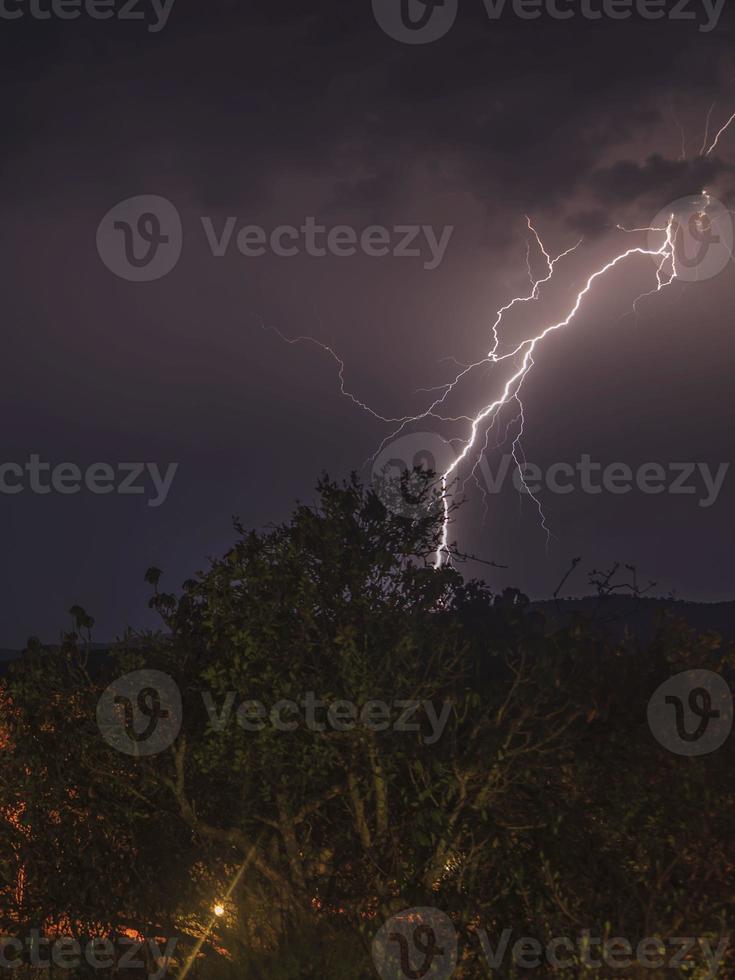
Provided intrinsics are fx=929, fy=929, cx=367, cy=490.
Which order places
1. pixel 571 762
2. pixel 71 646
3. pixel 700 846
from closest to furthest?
pixel 700 846
pixel 571 762
pixel 71 646

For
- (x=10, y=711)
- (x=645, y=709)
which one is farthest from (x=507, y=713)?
(x=10, y=711)

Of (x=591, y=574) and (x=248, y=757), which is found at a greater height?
(x=591, y=574)

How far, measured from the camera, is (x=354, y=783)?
812 centimetres

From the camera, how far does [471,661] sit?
9.22 m

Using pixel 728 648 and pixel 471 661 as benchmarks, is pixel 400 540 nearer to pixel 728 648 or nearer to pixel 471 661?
pixel 471 661

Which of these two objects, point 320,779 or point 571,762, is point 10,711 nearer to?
point 320,779

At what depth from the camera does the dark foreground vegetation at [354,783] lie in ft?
25.6

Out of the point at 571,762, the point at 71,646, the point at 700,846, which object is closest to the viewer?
the point at 700,846

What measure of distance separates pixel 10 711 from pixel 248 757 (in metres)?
3.03

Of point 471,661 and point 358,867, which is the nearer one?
point 358,867

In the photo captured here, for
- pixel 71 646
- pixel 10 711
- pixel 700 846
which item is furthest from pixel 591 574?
pixel 10 711

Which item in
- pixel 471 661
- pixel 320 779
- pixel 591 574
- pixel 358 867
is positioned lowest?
pixel 358 867

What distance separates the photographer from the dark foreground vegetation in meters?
7.82

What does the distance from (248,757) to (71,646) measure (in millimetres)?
2344
